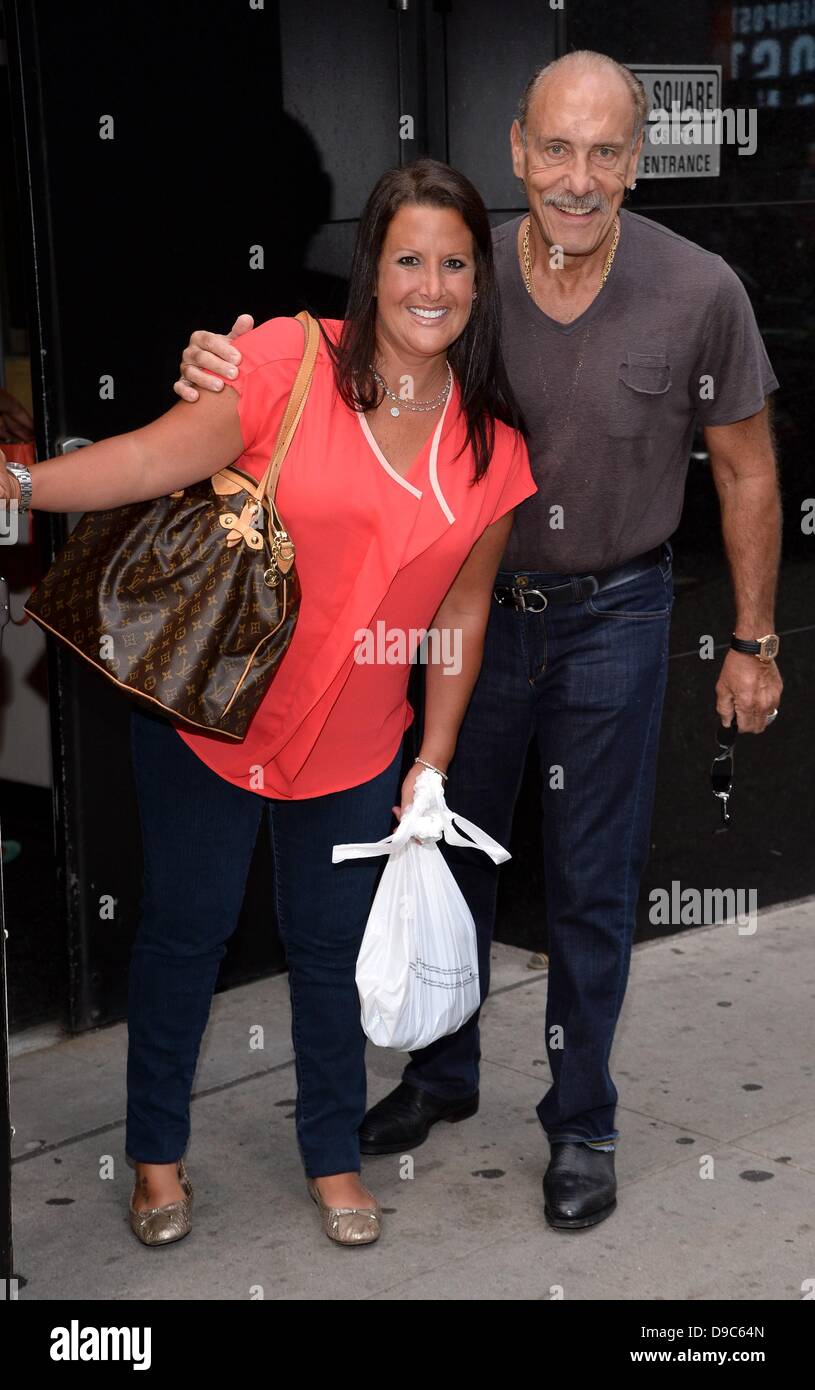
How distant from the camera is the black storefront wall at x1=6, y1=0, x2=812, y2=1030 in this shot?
4.06 metres

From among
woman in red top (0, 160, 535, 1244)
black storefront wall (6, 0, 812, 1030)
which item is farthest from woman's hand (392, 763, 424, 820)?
black storefront wall (6, 0, 812, 1030)

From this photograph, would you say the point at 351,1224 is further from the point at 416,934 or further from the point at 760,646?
the point at 760,646

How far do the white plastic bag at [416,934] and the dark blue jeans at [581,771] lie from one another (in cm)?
27

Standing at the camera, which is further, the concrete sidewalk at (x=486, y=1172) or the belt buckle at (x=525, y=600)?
the belt buckle at (x=525, y=600)

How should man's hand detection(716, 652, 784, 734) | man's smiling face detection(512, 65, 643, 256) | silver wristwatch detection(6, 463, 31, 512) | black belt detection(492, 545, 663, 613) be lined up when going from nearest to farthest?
silver wristwatch detection(6, 463, 31, 512) → man's smiling face detection(512, 65, 643, 256) → black belt detection(492, 545, 663, 613) → man's hand detection(716, 652, 784, 734)

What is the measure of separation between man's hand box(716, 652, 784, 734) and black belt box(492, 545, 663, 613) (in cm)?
28

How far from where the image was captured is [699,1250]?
3430 mm

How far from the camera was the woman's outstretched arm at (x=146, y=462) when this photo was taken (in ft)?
9.49

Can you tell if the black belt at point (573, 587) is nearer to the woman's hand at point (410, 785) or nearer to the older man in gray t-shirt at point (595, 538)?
the older man in gray t-shirt at point (595, 538)

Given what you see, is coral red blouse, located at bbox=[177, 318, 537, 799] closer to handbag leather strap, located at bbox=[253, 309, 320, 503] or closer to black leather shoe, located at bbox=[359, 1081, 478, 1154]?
handbag leather strap, located at bbox=[253, 309, 320, 503]

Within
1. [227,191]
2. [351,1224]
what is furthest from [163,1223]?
[227,191]

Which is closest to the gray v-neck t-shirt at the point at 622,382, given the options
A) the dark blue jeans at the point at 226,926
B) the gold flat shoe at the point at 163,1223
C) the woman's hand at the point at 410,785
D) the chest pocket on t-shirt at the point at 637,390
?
the chest pocket on t-shirt at the point at 637,390

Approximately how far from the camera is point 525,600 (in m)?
3.53

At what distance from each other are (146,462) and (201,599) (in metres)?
0.26
